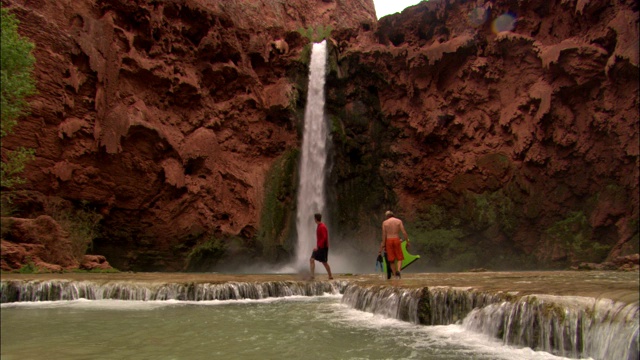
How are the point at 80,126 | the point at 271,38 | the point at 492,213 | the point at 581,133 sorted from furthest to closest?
the point at 271,38 < the point at 492,213 < the point at 581,133 < the point at 80,126

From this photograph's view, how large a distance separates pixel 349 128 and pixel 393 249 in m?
16.3

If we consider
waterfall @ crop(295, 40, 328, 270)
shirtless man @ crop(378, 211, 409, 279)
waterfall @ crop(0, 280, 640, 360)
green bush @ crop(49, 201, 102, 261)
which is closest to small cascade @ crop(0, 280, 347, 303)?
waterfall @ crop(0, 280, 640, 360)

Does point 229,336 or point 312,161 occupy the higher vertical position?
point 312,161

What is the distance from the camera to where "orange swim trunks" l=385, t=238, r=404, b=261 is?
10.4 metres

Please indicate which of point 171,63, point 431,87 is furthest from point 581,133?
point 171,63

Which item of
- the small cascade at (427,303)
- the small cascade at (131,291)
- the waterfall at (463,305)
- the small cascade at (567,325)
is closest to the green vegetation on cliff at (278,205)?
the waterfall at (463,305)

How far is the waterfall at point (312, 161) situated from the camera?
23938mm

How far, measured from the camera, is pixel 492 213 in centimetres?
2341

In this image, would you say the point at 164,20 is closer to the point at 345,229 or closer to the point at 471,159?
the point at 345,229

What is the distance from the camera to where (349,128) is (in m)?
26.1

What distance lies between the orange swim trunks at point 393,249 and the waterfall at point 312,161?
1250 centimetres

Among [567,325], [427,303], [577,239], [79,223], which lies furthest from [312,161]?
[567,325]

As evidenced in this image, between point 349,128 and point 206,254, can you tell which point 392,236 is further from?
point 349,128

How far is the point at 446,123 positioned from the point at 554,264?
8900 mm
